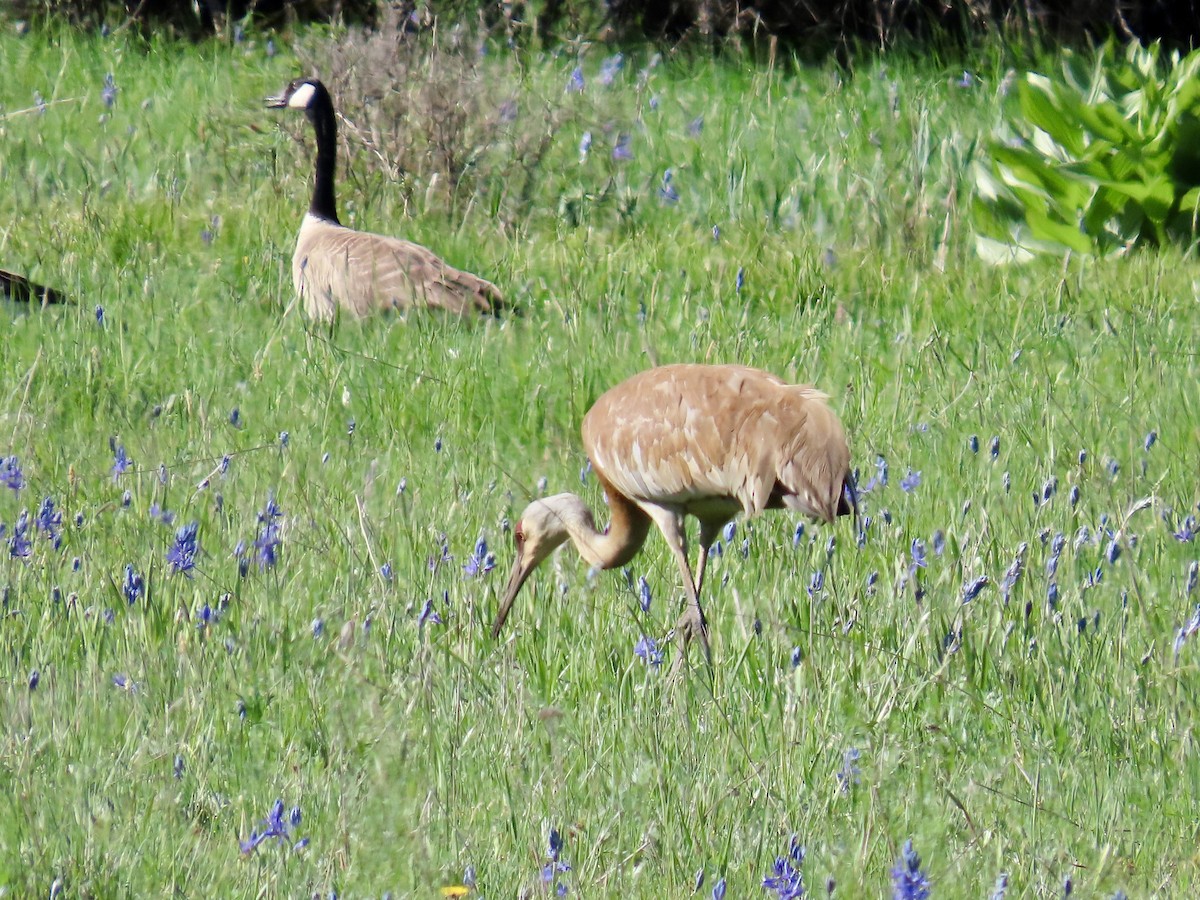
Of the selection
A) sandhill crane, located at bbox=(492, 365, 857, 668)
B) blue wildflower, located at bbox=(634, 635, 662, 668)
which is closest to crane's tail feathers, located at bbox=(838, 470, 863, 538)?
sandhill crane, located at bbox=(492, 365, 857, 668)

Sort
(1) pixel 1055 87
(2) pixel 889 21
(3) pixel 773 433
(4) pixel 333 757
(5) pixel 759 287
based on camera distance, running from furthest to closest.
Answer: (2) pixel 889 21 → (1) pixel 1055 87 → (5) pixel 759 287 → (3) pixel 773 433 → (4) pixel 333 757

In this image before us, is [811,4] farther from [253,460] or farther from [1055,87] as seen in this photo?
[253,460]

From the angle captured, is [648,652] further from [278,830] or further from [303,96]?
[303,96]

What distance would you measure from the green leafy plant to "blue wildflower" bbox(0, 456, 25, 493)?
4.54 m

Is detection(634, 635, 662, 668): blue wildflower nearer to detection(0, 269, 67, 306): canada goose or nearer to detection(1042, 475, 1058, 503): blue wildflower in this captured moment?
detection(1042, 475, 1058, 503): blue wildflower

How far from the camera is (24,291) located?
662 centimetres

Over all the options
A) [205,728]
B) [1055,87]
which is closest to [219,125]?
[1055,87]

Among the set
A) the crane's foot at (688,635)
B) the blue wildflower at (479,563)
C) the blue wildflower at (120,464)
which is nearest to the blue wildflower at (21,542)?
the blue wildflower at (120,464)

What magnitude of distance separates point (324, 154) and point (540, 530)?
387cm

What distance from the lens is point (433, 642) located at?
3844mm

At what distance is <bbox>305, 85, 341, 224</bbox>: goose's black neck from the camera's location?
7730 mm

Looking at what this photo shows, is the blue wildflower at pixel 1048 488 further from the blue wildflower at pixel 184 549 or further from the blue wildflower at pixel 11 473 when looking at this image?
the blue wildflower at pixel 11 473

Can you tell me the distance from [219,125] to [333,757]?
6925mm

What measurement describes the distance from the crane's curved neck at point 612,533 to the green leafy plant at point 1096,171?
133 inches
